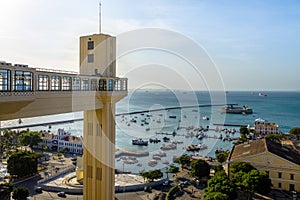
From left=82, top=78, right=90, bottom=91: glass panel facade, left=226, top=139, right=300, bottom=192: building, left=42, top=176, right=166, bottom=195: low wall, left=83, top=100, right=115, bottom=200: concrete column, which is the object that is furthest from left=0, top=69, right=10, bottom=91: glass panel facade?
left=226, top=139, right=300, bottom=192: building

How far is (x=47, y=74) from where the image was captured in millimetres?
2549

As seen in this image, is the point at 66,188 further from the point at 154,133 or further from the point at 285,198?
the point at 154,133

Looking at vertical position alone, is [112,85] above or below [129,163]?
above

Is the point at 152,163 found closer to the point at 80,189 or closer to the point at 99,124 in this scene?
the point at 80,189

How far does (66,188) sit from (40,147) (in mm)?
10597

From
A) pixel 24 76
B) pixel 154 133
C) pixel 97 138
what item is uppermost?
pixel 24 76

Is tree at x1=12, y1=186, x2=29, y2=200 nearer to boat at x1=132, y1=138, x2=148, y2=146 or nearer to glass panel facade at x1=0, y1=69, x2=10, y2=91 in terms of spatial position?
glass panel facade at x1=0, y1=69, x2=10, y2=91

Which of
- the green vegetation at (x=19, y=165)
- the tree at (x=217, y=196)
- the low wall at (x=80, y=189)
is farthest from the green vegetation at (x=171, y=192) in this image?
the green vegetation at (x=19, y=165)

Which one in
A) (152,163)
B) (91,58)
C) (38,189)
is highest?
(91,58)

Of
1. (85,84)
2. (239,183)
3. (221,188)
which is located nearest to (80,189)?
(221,188)

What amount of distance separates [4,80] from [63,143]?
1777 centimetres

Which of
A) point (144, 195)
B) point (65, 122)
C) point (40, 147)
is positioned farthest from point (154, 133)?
point (144, 195)

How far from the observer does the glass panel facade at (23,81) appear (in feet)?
7.09

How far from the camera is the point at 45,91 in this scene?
8.09ft
